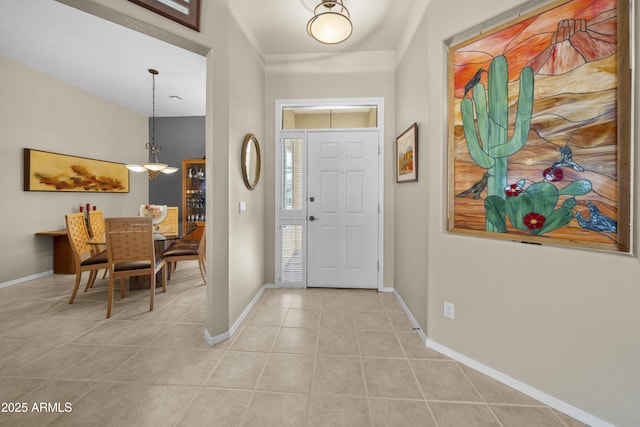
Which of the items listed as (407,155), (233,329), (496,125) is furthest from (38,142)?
(496,125)

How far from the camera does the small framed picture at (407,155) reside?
7.99 ft

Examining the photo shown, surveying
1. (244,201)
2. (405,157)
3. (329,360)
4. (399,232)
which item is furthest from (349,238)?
(329,360)

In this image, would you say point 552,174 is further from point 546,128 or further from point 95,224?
point 95,224

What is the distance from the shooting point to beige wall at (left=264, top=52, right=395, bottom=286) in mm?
3240

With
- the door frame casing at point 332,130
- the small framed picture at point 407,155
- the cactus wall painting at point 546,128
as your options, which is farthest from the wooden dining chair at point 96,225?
the cactus wall painting at point 546,128

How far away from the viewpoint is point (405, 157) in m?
2.75

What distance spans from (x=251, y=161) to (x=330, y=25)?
4.90ft

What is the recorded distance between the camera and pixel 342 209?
3.34 metres

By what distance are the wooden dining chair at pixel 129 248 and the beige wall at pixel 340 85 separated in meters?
1.42

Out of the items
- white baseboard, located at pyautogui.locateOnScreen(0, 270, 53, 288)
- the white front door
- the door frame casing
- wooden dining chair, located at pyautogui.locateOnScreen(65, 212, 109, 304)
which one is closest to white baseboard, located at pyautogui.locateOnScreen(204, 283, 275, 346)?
the door frame casing

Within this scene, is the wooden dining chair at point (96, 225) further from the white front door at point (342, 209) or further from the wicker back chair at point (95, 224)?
the white front door at point (342, 209)

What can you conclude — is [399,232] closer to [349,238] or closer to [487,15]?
[349,238]

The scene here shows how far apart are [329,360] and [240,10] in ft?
10.4

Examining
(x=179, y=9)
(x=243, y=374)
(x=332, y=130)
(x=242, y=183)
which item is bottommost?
(x=243, y=374)
